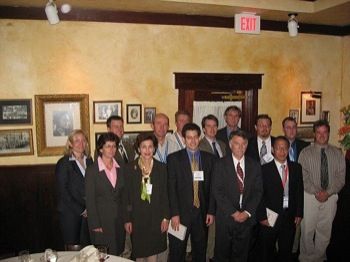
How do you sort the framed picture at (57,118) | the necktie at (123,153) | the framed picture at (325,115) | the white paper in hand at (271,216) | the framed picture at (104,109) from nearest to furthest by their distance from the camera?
the white paper in hand at (271,216), the necktie at (123,153), the framed picture at (57,118), the framed picture at (104,109), the framed picture at (325,115)

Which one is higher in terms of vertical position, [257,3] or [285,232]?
[257,3]

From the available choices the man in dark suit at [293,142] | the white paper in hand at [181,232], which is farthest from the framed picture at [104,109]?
the man in dark suit at [293,142]

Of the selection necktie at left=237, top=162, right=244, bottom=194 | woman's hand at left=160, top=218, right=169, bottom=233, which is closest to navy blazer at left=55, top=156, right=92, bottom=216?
woman's hand at left=160, top=218, right=169, bottom=233

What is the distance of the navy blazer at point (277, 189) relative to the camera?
Result: 364cm

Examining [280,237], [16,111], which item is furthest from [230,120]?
[16,111]

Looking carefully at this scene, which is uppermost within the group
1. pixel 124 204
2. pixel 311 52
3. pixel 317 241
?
pixel 311 52

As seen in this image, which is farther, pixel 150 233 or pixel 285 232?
pixel 285 232

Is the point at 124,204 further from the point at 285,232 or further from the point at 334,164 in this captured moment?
the point at 334,164

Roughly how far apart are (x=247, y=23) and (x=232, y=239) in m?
3.28

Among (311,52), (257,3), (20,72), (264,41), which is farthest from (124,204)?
(311,52)

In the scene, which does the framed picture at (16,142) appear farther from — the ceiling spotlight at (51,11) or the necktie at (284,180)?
the necktie at (284,180)

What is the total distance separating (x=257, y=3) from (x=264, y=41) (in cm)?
105

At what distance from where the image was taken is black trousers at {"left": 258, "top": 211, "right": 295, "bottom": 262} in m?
3.69

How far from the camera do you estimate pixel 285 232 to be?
12.2ft
